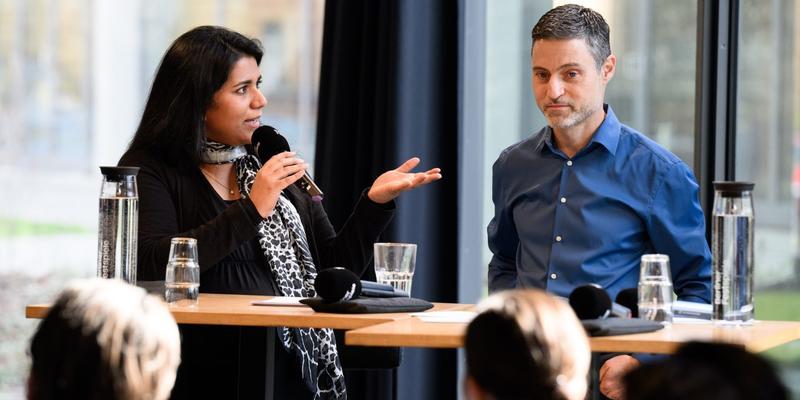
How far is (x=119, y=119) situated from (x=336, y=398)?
2515 mm

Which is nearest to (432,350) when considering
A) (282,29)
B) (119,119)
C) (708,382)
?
(282,29)

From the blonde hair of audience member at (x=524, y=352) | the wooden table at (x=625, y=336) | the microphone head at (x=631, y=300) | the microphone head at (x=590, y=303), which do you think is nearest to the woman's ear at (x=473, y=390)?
the blonde hair of audience member at (x=524, y=352)

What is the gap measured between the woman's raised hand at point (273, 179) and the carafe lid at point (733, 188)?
102 cm

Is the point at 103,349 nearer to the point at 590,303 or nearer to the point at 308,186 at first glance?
the point at 590,303

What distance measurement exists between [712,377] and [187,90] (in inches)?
94.9

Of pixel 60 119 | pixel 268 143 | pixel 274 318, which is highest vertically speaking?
pixel 60 119

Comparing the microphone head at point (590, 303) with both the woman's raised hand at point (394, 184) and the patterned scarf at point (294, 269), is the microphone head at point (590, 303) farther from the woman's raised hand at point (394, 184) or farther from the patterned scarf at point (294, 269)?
the patterned scarf at point (294, 269)

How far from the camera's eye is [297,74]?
197 inches

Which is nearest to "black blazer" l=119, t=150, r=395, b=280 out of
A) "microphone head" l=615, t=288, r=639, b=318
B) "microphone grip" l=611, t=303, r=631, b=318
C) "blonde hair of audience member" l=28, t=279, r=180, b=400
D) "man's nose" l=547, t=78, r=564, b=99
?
"man's nose" l=547, t=78, r=564, b=99

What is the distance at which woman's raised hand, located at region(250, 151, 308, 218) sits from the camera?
10.0 ft

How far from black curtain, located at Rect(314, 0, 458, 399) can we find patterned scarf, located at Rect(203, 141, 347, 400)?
0.78 m

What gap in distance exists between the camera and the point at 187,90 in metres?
3.37

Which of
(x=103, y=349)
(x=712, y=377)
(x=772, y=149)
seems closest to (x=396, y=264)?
(x=772, y=149)

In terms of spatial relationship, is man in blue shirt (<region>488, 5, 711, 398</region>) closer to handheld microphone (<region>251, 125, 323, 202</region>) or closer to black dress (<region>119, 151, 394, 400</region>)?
black dress (<region>119, 151, 394, 400</region>)
